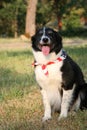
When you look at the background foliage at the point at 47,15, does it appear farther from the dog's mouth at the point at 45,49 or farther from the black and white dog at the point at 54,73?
the dog's mouth at the point at 45,49

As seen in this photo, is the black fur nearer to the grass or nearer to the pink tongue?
the pink tongue

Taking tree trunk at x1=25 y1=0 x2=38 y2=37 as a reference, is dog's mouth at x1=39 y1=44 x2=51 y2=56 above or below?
above

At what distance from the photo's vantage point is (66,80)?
Result: 22.6ft

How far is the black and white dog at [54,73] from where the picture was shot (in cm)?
678

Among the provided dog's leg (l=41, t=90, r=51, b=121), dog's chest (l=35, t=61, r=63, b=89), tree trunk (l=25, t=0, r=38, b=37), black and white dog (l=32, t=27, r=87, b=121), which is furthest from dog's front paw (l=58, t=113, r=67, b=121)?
tree trunk (l=25, t=0, r=38, b=37)

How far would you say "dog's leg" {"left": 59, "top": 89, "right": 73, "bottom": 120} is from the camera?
274 inches

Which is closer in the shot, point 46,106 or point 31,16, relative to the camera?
point 46,106

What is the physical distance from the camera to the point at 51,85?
691 cm

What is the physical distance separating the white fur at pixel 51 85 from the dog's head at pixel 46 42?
10 centimetres

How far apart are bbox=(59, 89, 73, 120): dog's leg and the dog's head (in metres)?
0.62

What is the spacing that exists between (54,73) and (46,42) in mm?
483

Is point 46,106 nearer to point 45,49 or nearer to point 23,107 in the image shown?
point 23,107

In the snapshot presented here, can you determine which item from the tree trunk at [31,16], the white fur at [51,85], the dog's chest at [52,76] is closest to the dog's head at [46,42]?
the white fur at [51,85]

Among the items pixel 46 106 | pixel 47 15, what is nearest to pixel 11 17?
pixel 47 15
